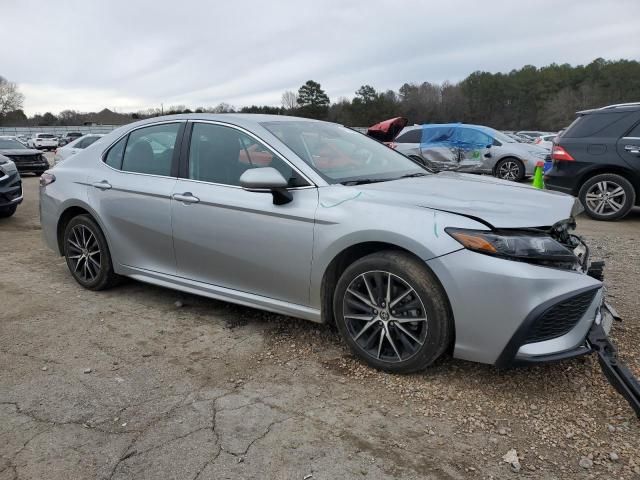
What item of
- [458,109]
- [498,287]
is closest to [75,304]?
[498,287]

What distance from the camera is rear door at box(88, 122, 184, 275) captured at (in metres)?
4.08

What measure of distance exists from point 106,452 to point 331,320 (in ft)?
5.21

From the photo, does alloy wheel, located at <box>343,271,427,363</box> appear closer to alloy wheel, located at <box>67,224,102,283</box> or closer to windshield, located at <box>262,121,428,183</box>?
windshield, located at <box>262,121,428,183</box>

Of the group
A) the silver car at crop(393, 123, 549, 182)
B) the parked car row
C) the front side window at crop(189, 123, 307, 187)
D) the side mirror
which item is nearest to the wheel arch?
the silver car at crop(393, 123, 549, 182)

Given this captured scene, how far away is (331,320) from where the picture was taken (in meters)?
3.53

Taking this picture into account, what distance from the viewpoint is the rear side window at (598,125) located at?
7.90 metres

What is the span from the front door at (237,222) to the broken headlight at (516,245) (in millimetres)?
992

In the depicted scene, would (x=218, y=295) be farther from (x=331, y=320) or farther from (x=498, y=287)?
(x=498, y=287)

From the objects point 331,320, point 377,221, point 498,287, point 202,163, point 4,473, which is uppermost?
point 202,163

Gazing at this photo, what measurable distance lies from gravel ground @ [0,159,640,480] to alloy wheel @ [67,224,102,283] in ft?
2.15

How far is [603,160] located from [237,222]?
6.65 metres

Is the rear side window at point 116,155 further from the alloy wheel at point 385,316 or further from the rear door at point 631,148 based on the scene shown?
the rear door at point 631,148

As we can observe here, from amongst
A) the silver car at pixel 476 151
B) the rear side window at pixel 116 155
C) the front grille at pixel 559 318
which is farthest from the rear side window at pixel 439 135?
the front grille at pixel 559 318

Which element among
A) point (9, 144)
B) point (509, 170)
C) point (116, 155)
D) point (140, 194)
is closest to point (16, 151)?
point (9, 144)
